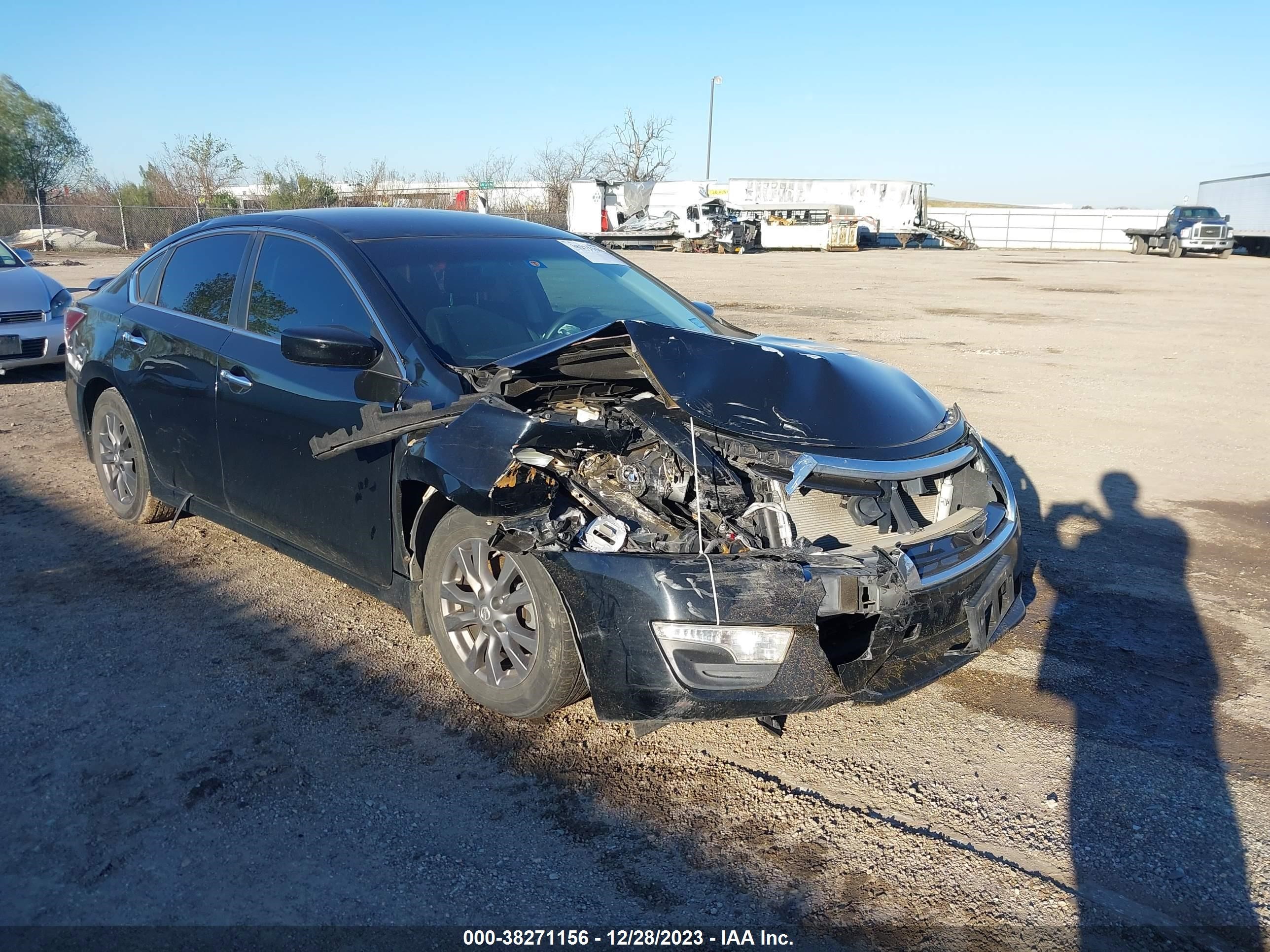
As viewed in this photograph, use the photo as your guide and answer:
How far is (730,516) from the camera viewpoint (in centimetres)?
323

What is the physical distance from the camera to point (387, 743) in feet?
11.1

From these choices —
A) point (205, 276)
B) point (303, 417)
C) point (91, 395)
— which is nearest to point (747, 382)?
point (303, 417)

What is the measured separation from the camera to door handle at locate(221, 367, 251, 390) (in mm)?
4332

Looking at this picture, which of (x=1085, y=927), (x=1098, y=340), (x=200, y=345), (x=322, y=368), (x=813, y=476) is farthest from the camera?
(x=1098, y=340)

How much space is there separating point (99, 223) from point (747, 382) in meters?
37.9

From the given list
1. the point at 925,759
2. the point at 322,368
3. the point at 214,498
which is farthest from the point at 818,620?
the point at 214,498

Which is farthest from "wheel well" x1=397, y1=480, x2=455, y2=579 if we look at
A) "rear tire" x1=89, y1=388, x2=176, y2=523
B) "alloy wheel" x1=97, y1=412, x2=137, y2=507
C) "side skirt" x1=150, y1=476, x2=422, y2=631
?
"alloy wheel" x1=97, y1=412, x2=137, y2=507

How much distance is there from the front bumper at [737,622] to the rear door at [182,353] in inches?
95.3

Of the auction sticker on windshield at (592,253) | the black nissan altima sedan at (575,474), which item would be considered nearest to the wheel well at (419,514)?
the black nissan altima sedan at (575,474)

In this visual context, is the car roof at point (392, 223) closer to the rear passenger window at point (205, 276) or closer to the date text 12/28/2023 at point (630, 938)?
the rear passenger window at point (205, 276)

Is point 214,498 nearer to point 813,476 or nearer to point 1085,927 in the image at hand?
point 813,476

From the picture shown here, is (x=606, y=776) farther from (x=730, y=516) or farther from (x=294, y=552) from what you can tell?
(x=294, y=552)

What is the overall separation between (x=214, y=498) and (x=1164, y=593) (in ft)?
15.7

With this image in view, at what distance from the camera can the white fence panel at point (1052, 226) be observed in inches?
Answer: 2037
